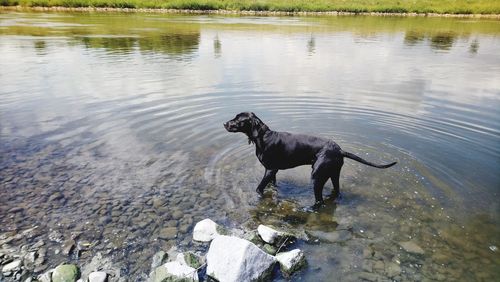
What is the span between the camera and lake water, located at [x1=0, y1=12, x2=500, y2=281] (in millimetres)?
6090

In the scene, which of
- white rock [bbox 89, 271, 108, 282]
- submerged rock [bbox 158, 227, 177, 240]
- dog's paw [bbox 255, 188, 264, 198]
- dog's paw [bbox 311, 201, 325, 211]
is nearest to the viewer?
white rock [bbox 89, 271, 108, 282]

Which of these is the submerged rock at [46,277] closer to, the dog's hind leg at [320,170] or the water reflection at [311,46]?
the dog's hind leg at [320,170]

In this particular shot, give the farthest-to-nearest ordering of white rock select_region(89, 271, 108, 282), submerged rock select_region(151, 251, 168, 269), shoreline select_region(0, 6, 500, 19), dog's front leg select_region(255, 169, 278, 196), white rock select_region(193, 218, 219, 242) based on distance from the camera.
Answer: shoreline select_region(0, 6, 500, 19)
dog's front leg select_region(255, 169, 278, 196)
white rock select_region(193, 218, 219, 242)
submerged rock select_region(151, 251, 168, 269)
white rock select_region(89, 271, 108, 282)

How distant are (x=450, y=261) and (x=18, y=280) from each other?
6890 millimetres

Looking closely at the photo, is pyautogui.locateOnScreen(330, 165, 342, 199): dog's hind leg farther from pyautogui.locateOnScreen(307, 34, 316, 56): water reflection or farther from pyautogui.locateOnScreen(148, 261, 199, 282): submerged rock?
pyautogui.locateOnScreen(307, 34, 316, 56): water reflection

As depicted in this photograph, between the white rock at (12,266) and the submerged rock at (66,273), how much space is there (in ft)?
2.35

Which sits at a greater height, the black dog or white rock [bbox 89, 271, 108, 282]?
the black dog

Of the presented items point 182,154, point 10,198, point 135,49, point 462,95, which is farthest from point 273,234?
point 135,49

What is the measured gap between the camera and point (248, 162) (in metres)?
9.51

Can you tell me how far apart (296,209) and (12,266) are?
17.0ft

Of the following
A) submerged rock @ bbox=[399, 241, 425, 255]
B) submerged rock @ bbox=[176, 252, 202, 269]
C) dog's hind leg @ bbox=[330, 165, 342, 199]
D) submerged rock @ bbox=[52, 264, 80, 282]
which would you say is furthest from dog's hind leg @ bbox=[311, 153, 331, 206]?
submerged rock @ bbox=[52, 264, 80, 282]

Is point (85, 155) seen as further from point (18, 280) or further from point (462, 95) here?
point (462, 95)

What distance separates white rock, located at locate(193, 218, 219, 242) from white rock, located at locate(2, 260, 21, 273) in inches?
109

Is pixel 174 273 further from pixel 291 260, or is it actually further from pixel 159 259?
pixel 291 260
